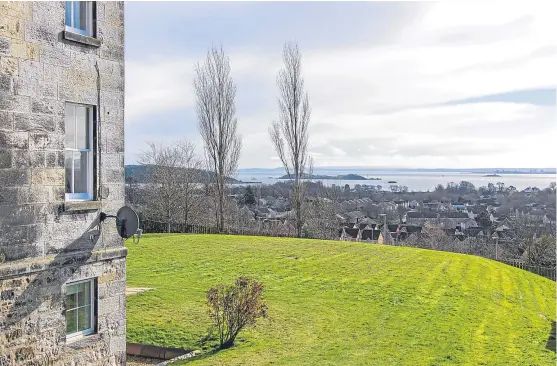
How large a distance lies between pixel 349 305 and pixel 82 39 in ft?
38.4

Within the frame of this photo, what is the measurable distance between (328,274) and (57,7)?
1569 centimetres

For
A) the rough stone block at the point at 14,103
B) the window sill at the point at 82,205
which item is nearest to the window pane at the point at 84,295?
the window sill at the point at 82,205

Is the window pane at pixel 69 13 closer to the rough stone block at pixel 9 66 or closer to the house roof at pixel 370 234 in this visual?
the rough stone block at pixel 9 66

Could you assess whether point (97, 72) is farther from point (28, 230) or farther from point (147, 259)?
point (147, 259)

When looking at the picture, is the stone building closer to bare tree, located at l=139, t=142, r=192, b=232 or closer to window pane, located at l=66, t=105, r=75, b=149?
window pane, located at l=66, t=105, r=75, b=149

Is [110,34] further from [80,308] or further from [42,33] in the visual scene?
[80,308]

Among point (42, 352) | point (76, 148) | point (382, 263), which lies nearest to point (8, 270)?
point (42, 352)

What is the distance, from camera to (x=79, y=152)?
29.8ft

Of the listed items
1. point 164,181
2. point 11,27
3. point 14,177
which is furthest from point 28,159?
point 164,181

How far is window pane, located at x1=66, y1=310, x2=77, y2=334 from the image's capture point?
895 centimetres

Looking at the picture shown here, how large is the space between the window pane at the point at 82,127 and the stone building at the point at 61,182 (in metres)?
0.02

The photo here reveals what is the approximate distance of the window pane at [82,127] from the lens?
29.8 ft

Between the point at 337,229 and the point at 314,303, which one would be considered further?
the point at 337,229

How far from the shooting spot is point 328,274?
21.5 metres
